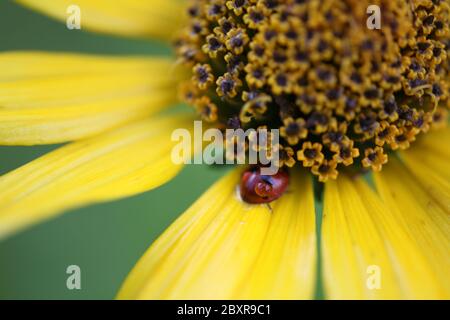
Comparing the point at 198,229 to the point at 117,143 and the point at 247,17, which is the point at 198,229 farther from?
the point at 247,17

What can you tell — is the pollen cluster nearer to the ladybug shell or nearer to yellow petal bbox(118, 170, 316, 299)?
the ladybug shell

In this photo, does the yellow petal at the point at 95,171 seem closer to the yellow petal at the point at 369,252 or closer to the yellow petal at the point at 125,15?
the yellow petal at the point at 125,15

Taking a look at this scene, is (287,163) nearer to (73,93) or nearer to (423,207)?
(423,207)

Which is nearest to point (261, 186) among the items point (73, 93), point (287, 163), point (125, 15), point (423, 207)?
point (287, 163)

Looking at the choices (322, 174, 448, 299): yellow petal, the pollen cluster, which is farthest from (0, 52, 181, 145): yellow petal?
(322, 174, 448, 299): yellow petal

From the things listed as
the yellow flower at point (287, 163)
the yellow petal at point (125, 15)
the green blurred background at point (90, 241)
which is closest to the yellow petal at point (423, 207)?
the yellow flower at point (287, 163)

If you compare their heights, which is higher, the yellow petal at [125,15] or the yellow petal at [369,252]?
the yellow petal at [125,15]

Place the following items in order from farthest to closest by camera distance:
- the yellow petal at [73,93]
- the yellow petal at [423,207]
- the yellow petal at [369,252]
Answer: the yellow petal at [73,93]
the yellow petal at [423,207]
the yellow petal at [369,252]
